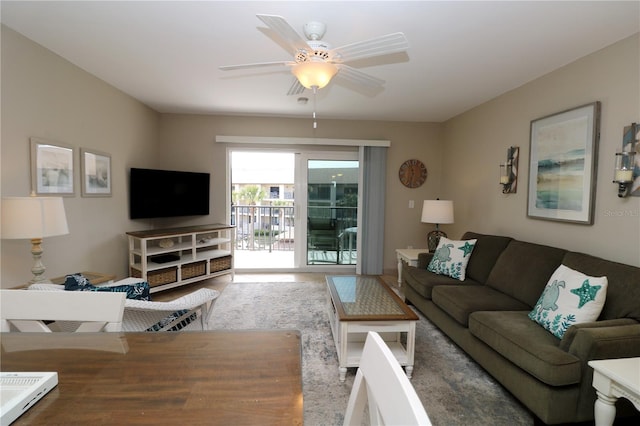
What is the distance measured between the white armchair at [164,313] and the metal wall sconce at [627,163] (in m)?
2.85

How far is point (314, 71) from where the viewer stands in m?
1.90

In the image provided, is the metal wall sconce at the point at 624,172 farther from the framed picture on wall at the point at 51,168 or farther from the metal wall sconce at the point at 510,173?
the framed picture on wall at the point at 51,168

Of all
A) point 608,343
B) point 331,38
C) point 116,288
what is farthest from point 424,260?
point 116,288

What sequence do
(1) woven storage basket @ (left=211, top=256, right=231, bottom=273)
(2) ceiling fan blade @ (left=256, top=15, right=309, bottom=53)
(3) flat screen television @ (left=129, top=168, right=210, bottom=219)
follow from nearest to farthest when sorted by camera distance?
(2) ceiling fan blade @ (left=256, top=15, right=309, bottom=53), (3) flat screen television @ (left=129, top=168, right=210, bottom=219), (1) woven storage basket @ (left=211, top=256, right=231, bottom=273)

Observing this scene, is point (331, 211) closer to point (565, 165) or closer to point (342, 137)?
point (342, 137)

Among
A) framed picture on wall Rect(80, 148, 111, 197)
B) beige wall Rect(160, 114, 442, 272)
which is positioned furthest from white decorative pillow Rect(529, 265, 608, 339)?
framed picture on wall Rect(80, 148, 111, 197)

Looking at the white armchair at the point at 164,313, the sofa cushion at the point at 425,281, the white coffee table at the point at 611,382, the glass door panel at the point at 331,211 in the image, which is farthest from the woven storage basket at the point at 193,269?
the white coffee table at the point at 611,382

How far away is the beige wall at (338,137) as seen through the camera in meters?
4.57

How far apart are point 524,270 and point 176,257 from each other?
148 inches

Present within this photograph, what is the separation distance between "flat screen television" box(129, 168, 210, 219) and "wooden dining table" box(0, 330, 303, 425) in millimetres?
3049

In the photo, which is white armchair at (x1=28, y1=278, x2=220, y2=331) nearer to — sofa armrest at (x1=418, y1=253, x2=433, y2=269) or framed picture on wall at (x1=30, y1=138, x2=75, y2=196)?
framed picture on wall at (x1=30, y1=138, x2=75, y2=196)

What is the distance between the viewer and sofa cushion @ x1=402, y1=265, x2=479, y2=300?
9.79 ft

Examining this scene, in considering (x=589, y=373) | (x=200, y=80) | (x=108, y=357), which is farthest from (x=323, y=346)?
(x=200, y=80)

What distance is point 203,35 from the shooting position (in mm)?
2246
